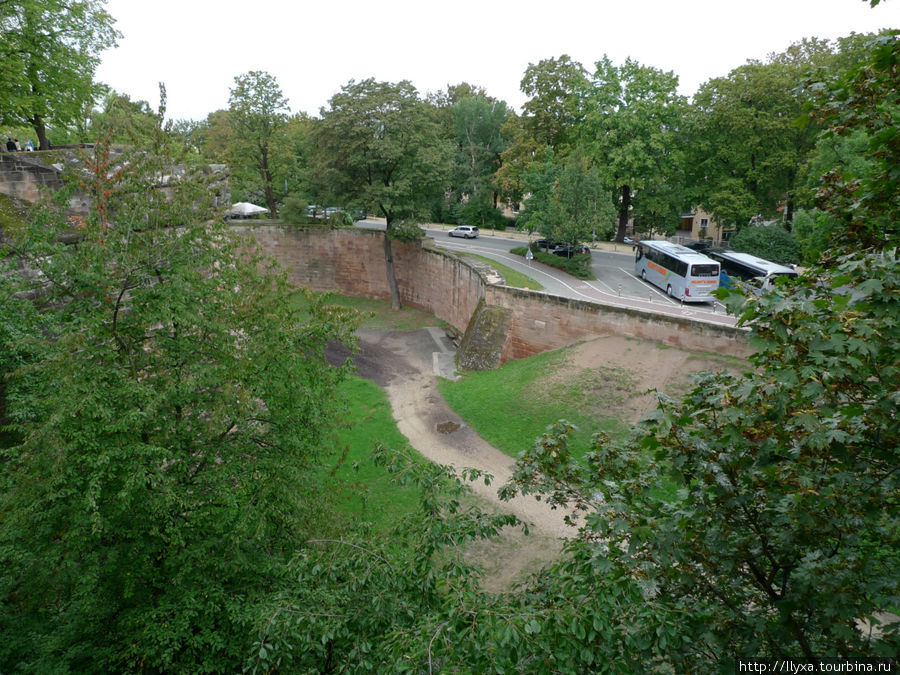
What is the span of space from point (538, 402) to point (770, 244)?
74.9 ft

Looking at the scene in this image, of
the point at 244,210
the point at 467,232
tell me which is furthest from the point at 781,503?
the point at 244,210

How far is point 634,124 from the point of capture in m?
34.3

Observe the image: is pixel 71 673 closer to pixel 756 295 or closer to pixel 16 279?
pixel 16 279

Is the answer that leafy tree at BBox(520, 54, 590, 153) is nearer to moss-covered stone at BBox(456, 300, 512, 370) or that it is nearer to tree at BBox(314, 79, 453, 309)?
tree at BBox(314, 79, 453, 309)

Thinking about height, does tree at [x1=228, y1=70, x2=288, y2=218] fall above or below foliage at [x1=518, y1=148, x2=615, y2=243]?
above

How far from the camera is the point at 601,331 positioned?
19.1m

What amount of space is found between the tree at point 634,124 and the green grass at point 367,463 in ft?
77.8

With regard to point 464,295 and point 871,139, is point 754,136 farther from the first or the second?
point 871,139

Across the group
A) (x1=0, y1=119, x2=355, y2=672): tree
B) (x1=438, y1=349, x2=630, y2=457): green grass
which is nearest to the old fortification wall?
(x1=438, y1=349, x2=630, y2=457): green grass

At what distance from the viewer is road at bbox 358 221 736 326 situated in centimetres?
2308

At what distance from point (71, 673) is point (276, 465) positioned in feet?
9.57

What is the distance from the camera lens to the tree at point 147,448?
19.0 ft

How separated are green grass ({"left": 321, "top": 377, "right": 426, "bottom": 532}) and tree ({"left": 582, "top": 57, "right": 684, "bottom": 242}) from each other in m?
23.7

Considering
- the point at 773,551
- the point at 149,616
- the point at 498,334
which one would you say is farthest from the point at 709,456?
the point at 498,334
